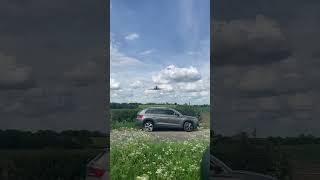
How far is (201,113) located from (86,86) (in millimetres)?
1663

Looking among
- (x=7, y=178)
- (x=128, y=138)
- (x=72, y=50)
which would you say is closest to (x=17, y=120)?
(x=7, y=178)

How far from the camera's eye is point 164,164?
21.6 feet

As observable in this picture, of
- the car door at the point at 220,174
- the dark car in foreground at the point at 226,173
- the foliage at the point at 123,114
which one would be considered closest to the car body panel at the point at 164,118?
the foliage at the point at 123,114

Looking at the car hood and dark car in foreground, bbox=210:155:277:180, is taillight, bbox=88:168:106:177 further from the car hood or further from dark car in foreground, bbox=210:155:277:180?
the car hood

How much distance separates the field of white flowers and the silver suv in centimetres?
24

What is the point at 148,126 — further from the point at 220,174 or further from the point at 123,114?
the point at 220,174

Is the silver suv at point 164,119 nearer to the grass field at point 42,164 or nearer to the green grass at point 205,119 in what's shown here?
the green grass at point 205,119

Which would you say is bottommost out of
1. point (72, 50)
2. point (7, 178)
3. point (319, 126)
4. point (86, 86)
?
point (7, 178)

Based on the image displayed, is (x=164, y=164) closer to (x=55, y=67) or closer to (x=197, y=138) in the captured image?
(x=197, y=138)

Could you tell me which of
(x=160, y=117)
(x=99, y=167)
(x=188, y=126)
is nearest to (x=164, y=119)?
(x=160, y=117)

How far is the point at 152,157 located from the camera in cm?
669

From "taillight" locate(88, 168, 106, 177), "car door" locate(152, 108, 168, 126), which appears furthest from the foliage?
"taillight" locate(88, 168, 106, 177)

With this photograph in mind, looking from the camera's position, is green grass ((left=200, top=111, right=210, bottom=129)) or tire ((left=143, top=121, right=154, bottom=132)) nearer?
green grass ((left=200, top=111, right=210, bottom=129))

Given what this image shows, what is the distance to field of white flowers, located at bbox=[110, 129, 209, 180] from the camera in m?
6.37
